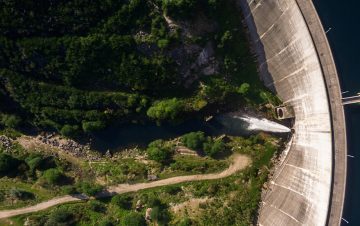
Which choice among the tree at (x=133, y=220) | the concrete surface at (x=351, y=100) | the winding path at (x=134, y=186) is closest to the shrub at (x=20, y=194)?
the winding path at (x=134, y=186)

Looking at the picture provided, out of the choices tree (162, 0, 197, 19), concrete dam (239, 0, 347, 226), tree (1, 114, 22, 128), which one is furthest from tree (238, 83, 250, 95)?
tree (1, 114, 22, 128)

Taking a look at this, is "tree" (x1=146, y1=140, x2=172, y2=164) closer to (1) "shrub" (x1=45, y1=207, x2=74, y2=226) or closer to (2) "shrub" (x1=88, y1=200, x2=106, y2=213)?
(2) "shrub" (x1=88, y1=200, x2=106, y2=213)

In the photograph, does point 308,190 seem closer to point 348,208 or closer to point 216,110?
point 348,208

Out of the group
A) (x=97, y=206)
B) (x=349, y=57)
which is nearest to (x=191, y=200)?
(x=97, y=206)

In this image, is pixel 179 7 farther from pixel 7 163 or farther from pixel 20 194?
pixel 20 194

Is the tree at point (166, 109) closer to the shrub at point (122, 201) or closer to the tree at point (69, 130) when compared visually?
the tree at point (69, 130)

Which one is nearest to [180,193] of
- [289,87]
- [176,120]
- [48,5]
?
[176,120]
